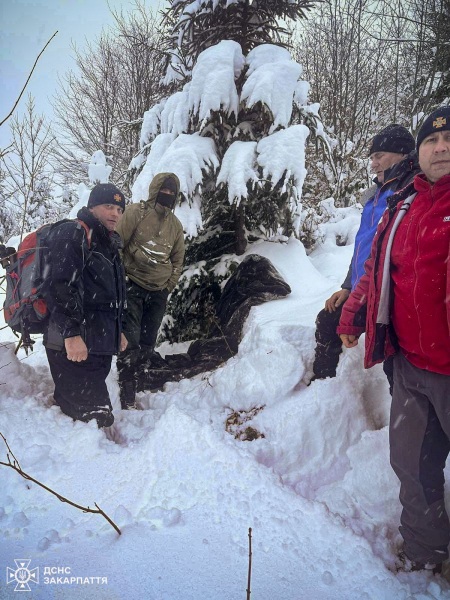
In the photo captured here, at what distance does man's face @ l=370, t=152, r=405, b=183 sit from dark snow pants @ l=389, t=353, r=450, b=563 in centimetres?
141

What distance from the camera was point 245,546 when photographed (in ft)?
5.87

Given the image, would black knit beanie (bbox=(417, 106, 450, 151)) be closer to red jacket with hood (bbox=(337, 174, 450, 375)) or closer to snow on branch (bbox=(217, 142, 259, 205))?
red jacket with hood (bbox=(337, 174, 450, 375))

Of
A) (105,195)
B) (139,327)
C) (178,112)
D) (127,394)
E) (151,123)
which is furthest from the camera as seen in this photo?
(151,123)

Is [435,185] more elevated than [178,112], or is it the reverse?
[178,112]

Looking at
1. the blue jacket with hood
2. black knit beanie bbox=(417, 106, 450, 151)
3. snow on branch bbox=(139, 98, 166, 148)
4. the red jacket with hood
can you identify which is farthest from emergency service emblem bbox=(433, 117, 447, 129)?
snow on branch bbox=(139, 98, 166, 148)

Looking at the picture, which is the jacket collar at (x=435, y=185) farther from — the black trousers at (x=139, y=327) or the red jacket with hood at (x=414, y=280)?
the black trousers at (x=139, y=327)

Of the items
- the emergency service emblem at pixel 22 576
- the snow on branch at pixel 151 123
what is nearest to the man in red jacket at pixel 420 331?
the emergency service emblem at pixel 22 576

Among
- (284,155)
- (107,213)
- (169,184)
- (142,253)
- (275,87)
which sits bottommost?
(142,253)

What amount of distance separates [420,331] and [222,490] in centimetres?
155

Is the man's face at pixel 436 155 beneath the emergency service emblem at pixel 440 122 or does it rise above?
beneath

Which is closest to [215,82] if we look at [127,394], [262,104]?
[262,104]

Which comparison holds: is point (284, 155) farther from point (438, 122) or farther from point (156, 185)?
point (438, 122)

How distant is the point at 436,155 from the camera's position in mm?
1606

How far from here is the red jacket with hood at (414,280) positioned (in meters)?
1.55
